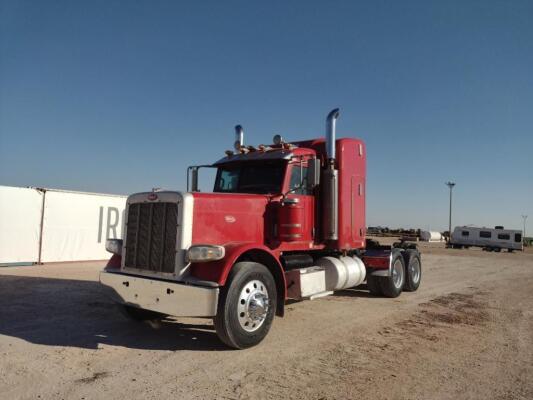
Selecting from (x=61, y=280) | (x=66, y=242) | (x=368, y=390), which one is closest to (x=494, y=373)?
(x=368, y=390)

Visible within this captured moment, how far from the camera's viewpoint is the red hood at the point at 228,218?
5.89 metres

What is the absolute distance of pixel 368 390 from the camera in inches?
166

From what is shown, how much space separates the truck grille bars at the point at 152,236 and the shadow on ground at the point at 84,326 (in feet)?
3.28

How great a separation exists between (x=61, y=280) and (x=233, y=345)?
7898 mm

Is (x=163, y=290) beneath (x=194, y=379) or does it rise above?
above

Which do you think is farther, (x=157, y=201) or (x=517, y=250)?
(x=517, y=250)

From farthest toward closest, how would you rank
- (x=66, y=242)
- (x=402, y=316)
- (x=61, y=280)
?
(x=66, y=242)
(x=61, y=280)
(x=402, y=316)

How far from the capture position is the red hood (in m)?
5.89

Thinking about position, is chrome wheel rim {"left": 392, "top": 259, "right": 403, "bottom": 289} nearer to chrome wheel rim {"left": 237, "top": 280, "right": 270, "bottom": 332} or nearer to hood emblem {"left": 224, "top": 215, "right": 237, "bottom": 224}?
chrome wheel rim {"left": 237, "top": 280, "right": 270, "bottom": 332}

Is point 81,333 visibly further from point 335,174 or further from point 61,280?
point 61,280

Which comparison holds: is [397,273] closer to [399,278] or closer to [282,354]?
[399,278]

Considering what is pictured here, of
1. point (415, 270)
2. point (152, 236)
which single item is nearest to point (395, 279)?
point (415, 270)

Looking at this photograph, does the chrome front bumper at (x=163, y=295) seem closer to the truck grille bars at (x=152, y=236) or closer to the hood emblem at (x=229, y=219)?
the truck grille bars at (x=152, y=236)

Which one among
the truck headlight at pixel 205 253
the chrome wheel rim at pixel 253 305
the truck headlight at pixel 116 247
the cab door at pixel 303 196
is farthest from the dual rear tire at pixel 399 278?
the truck headlight at pixel 116 247
